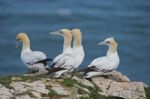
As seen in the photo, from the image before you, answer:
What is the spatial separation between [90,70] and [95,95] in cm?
163

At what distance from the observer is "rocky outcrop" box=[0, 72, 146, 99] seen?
2392 cm

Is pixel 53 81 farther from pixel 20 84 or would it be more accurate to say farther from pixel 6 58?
pixel 6 58

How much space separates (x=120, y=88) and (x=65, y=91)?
189 centimetres

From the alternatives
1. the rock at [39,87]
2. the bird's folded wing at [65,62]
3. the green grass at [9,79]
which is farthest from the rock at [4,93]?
the bird's folded wing at [65,62]

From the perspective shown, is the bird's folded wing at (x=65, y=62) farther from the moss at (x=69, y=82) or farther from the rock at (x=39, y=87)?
the rock at (x=39, y=87)

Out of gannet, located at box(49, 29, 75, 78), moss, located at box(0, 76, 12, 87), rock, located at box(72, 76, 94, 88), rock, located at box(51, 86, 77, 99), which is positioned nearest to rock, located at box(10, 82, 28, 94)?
moss, located at box(0, 76, 12, 87)

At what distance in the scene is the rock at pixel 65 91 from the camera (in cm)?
2425

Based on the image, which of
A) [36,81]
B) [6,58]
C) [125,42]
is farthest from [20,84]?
[125,42]

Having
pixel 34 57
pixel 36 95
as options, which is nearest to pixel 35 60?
pixel 34 57

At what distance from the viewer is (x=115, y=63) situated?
87.9 ft

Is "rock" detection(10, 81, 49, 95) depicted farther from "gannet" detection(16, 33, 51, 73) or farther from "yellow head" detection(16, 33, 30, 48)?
"yellow head" detection(16, 33, 30, 48)

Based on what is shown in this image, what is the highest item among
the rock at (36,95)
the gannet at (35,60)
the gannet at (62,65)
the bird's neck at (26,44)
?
the bird's neck at (26,44)

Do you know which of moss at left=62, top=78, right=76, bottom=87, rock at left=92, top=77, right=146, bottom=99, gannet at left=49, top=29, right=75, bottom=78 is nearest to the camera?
moss at left=62, top=78, right=76, bottom=87

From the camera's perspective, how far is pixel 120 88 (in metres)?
25.5
